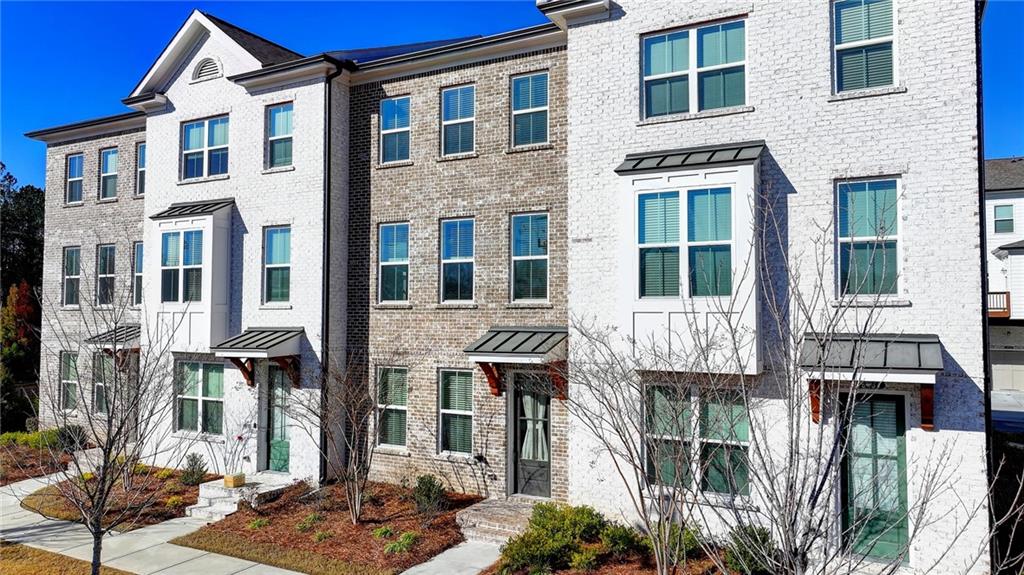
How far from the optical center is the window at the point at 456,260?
14172mm

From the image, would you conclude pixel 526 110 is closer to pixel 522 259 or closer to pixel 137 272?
pixel 522 259

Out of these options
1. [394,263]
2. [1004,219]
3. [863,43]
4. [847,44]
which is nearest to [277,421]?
[394,263]

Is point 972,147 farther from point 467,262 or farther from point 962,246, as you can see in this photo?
point 467,262

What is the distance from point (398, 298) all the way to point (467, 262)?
1892mm

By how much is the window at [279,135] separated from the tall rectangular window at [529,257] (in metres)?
5.94

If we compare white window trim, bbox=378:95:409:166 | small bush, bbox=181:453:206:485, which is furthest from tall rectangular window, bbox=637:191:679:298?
small bush, bbox=181:453:206:485

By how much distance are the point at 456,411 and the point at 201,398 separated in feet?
22.4

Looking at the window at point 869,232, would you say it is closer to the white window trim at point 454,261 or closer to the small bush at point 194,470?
the white window trim at point 454,261

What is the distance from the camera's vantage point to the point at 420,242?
47.9 feet

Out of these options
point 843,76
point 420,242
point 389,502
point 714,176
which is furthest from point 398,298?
point 843,76

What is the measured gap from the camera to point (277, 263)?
15.6 meters

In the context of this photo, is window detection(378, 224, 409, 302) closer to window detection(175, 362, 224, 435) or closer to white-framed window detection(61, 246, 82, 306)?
window detection(175, 362, 224, 435)

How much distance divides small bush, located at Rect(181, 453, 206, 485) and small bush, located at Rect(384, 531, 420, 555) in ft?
20.9

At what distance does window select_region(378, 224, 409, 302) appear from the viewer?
1480 cm
